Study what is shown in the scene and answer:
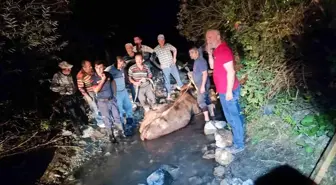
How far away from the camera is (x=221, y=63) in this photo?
517cm

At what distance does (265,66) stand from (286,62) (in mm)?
418

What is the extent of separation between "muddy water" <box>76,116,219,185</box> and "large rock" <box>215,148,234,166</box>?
8.1 inches

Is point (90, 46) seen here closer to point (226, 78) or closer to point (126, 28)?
point (126, 28)

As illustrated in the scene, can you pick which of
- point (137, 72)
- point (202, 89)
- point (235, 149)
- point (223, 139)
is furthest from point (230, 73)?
point (137, 72)

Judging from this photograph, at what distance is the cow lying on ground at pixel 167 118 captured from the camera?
758 centimetres

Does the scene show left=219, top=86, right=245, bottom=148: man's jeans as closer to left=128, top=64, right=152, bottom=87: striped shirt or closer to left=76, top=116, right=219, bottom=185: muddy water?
left=76, top=116, right=219, bottom=185: muddy water

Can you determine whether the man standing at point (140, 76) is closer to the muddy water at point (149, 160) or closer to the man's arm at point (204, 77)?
the muddy water at point (149, 160)

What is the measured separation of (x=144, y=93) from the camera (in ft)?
26.7

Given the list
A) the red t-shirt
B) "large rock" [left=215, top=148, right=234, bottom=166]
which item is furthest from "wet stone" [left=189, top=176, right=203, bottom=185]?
the red t-shirt

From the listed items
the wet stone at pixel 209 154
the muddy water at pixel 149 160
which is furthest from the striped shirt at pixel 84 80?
the wet stone at pixel 209 154

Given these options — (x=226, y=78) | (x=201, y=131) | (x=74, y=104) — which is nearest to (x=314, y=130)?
(x=226, y=78)

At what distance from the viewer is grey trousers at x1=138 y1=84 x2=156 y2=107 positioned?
8031 mm

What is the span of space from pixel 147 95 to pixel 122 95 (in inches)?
24.7

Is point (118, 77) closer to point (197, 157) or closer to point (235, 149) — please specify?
point (197, 157)
